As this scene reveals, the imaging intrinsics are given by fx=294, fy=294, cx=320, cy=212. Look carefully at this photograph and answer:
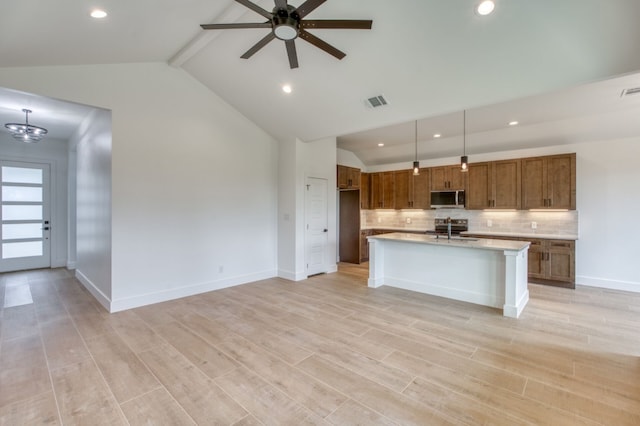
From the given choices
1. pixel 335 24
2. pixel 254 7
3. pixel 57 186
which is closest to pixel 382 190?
pixel 335 24

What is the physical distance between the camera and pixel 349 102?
4.30 metres

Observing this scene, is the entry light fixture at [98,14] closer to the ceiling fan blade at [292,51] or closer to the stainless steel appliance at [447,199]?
the ceiling fan blade at [292,51]

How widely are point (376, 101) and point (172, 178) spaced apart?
10.8 ft

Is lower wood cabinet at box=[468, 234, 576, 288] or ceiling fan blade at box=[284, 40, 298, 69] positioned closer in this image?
ceiling fan blade at box=[284, 40, 298, 69]

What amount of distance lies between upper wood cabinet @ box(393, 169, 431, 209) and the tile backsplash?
37 centimetres

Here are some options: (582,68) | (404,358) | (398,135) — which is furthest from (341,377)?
(398,135)

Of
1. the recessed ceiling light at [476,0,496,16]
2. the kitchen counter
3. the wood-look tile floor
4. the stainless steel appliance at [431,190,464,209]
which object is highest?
the recessed ceiling light at [476,0,496,16]

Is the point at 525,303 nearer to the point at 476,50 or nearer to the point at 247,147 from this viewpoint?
the point at 476,50

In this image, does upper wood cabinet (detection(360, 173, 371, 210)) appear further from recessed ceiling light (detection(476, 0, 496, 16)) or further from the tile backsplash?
recessed ceiling light (detection(476, 0, 496, 16))

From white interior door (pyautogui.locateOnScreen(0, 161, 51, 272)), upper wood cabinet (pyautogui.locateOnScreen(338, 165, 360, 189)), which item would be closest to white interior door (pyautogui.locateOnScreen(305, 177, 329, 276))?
upper wood cabinet (pyautogui.locateOnScreen(338, 165, 360, 189))

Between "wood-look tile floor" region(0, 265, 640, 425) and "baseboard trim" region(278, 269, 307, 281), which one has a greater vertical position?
"baseboard trim" region(278, 269, 307, 281)

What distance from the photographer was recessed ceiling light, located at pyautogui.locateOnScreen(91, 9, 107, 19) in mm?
2754

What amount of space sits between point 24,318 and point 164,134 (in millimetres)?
3034

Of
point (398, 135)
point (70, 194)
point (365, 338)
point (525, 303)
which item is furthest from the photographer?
point (70, 194)
